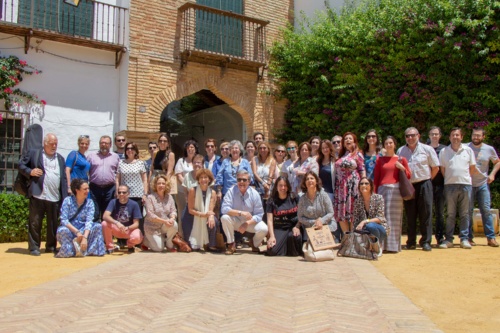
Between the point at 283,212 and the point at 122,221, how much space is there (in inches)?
96.2

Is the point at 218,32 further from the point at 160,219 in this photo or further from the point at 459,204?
the point at 459,204

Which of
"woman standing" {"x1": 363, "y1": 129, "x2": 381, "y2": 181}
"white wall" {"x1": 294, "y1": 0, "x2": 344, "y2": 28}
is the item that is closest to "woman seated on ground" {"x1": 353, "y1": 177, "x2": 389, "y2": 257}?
"woman standing" {"x1": 363, "y1": 129, "x2": 381, "y2": 181}

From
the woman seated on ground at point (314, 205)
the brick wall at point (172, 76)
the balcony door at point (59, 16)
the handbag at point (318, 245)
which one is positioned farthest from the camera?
the brick wall at point (172, 76)

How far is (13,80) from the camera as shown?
10617 mm

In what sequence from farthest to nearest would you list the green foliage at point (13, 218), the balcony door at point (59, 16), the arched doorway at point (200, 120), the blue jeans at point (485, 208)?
the arched doorway at point (200, 120)
the balcony door at point (59, 16)
the green foliage at point (13, 218)
the blue jeans at point (485, 208)

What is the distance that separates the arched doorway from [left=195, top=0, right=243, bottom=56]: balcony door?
2.18 metres

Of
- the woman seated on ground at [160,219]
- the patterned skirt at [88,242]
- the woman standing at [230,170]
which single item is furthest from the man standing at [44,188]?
the woman standing at [230,170]

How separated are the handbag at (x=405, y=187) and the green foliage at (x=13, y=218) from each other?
6629 mm

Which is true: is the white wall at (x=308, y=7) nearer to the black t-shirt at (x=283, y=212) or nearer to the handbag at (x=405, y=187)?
the handbag at (x=405, y=187)

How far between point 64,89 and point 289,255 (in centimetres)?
733

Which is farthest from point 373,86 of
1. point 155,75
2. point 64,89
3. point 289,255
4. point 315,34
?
point 64,89

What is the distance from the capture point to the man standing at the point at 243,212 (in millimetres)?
7262

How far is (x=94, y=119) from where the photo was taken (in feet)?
38.9

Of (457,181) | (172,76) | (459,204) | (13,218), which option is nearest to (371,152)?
(457,181)
